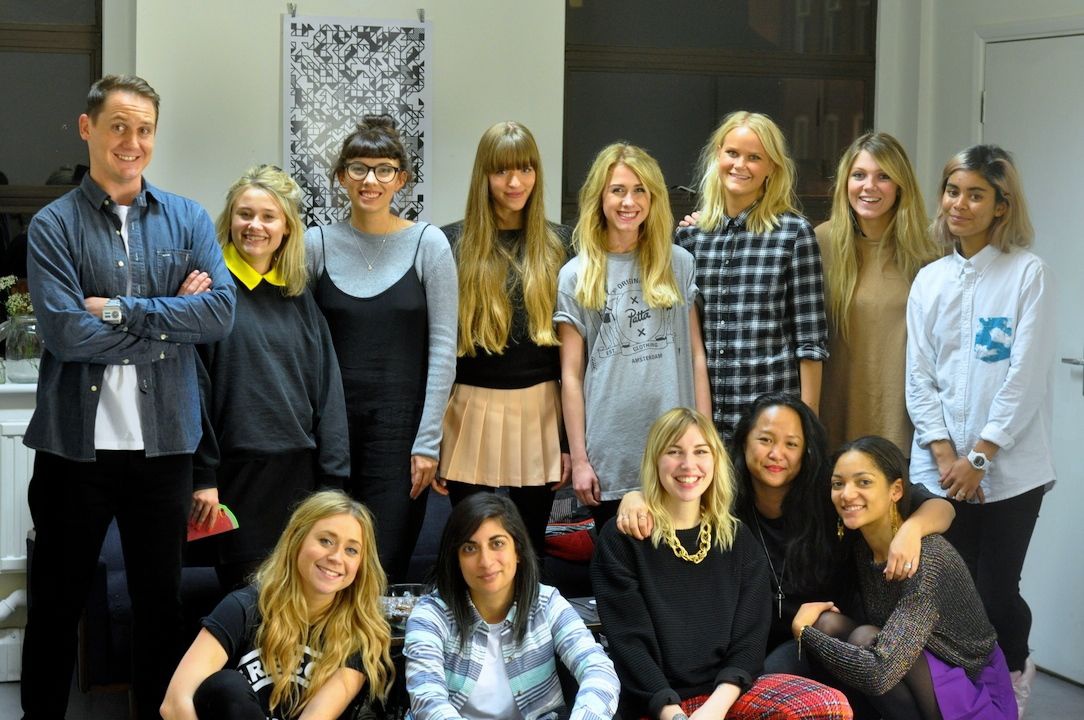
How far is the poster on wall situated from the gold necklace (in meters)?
1.92

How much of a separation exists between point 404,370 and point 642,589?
0.79 m

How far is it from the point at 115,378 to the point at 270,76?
181cm

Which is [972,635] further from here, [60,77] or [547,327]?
[60,77]

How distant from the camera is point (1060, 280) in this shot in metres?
4.20

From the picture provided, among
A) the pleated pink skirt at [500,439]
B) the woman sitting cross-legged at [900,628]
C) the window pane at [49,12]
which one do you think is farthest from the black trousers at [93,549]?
the window pane at [49,12]

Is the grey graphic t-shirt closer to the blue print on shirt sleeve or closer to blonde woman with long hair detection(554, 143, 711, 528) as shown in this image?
blonde woman with long hair detection(554, 143, 711, 528)

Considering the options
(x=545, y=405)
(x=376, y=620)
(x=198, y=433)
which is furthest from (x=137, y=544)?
(x=545, y=405)

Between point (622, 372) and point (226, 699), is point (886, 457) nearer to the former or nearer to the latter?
point (622, 372)

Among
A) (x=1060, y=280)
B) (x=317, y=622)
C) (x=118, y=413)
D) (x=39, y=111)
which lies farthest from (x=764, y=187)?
(x=39, y=111)

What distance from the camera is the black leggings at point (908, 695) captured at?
2.99m

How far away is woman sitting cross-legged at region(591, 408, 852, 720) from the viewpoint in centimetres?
288

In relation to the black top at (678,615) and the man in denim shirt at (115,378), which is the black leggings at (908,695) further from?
the man in denim shirt at (115,378)

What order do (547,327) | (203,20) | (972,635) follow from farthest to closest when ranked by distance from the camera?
(203,20) → (547,327) → (972,635)

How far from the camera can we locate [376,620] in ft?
9.39
